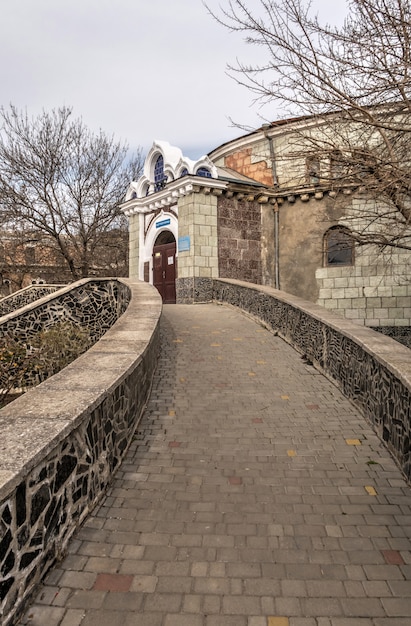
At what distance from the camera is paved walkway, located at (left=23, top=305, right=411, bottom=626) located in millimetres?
2266

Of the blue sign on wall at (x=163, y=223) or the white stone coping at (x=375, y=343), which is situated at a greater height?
the blue sign on wall at (x=163, y=223)

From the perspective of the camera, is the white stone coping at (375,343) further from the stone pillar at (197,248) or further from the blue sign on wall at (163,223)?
the blue sign on wall at (163,223)

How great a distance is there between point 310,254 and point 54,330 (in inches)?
400

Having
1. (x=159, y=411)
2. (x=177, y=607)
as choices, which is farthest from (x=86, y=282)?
(x=177, y=607)

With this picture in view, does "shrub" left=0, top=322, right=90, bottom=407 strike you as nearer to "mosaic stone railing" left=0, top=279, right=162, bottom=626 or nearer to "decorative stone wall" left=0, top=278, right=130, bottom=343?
"decorative stone wall" left=0, top=278, right=130, bottom=343

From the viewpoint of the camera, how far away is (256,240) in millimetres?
15969

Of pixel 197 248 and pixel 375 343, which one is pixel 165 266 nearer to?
pixel 197 248

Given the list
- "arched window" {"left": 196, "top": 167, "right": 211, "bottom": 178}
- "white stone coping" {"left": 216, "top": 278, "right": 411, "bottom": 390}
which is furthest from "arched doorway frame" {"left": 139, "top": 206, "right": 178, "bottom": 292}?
"white stone coping" {"left": 216, "top": 278, "right": 411, "bottom": 390}

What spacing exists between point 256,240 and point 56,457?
14.2m

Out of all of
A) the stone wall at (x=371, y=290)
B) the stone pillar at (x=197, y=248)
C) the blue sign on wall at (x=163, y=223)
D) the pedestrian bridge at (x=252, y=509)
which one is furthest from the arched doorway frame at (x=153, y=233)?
the pedestrian bridge at (x=252, y=509)

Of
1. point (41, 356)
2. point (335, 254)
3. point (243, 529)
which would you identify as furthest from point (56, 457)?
point (335, 254)

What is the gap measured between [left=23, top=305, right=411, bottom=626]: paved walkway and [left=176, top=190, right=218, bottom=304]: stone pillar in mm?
9107

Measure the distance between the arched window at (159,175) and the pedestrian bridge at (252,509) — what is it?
11.1 metres

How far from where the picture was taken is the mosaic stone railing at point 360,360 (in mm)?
4035
